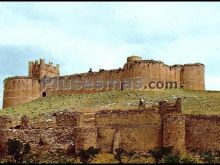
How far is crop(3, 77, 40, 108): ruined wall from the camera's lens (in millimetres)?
71562

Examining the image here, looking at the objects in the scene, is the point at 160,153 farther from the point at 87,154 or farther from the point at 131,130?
the point at 131,130

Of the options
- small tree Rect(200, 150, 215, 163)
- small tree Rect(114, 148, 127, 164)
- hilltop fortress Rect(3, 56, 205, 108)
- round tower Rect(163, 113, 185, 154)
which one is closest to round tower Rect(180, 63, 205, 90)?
hilltop fortress Rect(3, 56, 205, 108)

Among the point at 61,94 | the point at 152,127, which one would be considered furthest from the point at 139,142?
the point at 61,94

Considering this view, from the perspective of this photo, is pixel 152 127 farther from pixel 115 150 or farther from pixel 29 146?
pixel 29 146

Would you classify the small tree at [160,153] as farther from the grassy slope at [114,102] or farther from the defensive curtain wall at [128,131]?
the grassy slope at [114,102]

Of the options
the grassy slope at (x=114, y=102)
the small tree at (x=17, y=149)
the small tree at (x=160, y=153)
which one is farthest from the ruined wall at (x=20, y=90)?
the small tree at (x=160, y=153)

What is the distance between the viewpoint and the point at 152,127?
36469mm

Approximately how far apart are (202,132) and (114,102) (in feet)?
64.1

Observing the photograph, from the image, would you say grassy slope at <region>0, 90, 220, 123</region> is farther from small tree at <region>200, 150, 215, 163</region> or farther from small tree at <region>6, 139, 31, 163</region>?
small tree at <region>6, 139, 31, 163</region>

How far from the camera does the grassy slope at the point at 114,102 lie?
161 feet

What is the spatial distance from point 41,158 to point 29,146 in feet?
4.95

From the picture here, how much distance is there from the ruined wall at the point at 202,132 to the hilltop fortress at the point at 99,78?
2468 cm

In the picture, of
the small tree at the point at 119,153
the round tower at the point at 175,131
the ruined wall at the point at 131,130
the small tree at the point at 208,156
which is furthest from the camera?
the ruined wall at the point at 131,130

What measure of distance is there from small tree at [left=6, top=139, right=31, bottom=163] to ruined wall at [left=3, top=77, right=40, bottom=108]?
35783 mm
